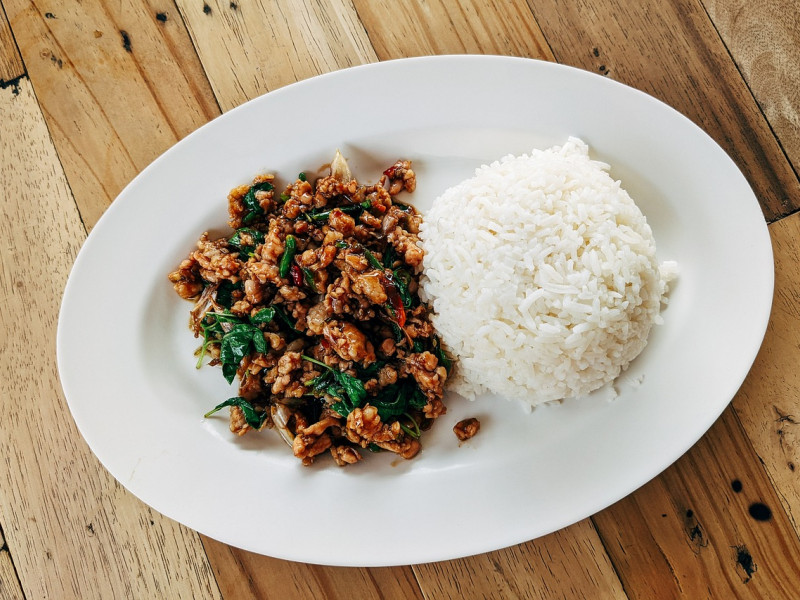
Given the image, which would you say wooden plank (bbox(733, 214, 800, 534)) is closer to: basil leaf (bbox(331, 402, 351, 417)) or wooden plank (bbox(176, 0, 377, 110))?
basil leaf (bbox(331, 402, 351, 417))

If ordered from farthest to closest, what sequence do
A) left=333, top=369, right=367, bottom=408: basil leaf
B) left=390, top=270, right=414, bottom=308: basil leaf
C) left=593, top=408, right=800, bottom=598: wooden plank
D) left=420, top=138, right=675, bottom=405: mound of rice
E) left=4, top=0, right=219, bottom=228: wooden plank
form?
left=4, top=0, right=219, bottom=228: wooden plank, left=593, top=408, right=800, bottom=598: wooden plank, left=390, top=270, right=414, bottom=308: basil leaf, left=333, top=369, right=367, bottom=408: basil leaf, left=420, top=138, right=675, bottom=405: mound of rice

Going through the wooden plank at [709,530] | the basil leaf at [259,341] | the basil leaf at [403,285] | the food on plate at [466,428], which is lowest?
the wooden plank at [709,530]

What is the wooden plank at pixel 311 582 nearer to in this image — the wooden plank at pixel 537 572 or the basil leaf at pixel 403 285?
the wooden plank at pixel 537 572

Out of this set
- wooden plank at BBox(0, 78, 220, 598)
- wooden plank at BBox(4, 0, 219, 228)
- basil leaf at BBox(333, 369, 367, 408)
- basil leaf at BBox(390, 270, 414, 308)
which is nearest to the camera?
basil leaf at BBox(333, 369, 367, 408)

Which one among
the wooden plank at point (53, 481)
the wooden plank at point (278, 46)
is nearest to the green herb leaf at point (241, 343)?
the wooden plank at point (53, 481)

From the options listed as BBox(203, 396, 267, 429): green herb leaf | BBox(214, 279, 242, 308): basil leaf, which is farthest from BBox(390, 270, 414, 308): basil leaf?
BBox(203, 396, 267, 429): green herb leaf

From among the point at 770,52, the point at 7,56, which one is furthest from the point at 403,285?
the point at 7,56

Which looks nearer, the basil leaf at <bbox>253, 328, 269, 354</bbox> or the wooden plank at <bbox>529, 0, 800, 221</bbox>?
the basil leaf at <bbox>253, 328, 269, 354</bbox>
